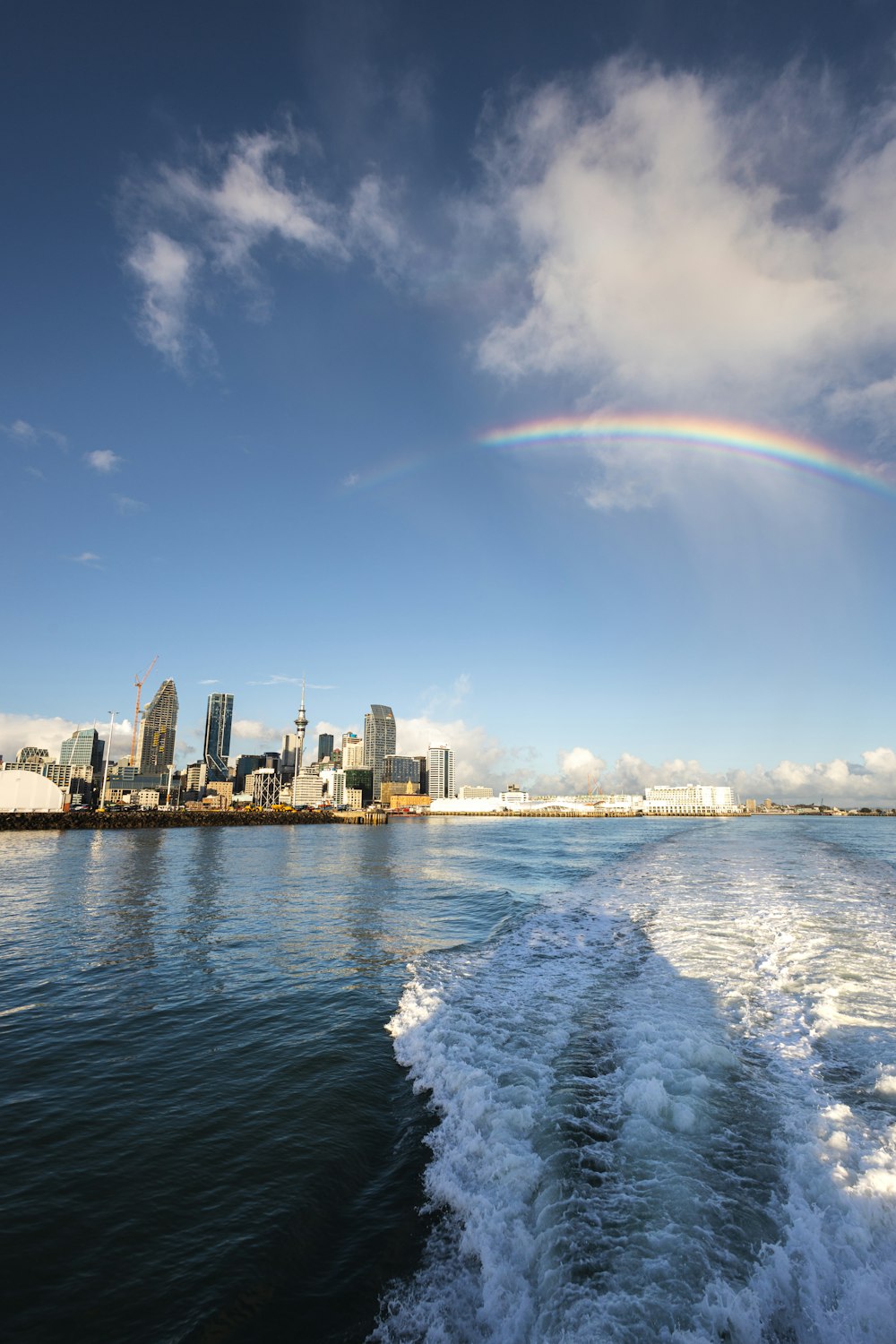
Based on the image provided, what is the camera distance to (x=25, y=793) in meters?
124

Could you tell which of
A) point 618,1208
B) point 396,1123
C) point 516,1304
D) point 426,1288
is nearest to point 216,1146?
point 396,1123

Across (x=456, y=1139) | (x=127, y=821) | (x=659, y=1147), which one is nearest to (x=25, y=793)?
(x=127, y=821)

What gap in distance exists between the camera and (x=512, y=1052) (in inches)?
508

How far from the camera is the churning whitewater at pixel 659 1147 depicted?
6250 mm

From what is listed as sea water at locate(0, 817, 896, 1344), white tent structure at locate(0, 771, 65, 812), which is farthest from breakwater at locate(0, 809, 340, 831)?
sea water at locate(0, 817, 896, 1344)

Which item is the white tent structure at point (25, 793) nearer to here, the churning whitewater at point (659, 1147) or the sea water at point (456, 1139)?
the sea water at point (456, 1139)

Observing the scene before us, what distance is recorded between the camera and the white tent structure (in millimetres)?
120250

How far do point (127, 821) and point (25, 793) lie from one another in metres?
23.0

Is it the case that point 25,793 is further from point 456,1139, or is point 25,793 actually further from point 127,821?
point 456,1139

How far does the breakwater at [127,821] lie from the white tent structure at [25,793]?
4.59 metres

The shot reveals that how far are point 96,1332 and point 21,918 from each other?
28.5 metres

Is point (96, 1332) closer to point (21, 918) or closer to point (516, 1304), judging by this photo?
point (516, 1304)

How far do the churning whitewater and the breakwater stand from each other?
11502cm

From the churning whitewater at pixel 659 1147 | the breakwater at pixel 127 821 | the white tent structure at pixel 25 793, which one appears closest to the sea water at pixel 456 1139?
the churning whitewater at pixel 659 1147
